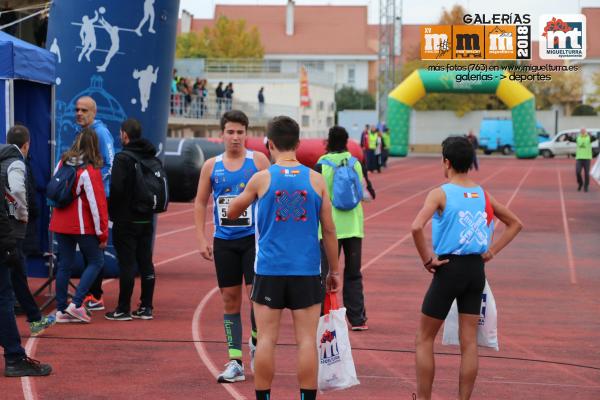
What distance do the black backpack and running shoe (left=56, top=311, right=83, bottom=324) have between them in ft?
3.78

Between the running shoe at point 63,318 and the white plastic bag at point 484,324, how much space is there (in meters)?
4.45

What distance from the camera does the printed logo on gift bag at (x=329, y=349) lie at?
6.77 meters

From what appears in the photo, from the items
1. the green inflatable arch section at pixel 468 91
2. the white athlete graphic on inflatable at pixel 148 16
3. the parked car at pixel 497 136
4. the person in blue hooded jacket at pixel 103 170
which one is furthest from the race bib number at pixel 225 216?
the parked car at pixel 497 136

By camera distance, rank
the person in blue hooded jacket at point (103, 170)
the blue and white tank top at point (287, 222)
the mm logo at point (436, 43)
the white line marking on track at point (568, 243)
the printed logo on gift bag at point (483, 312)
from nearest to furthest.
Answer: the blue and white tank top at point (287, 222) < the printed logo on gift bag at point (483, 312) < the person in blue hooded jacket at point (103, 170) < the white line marking on track at point (568, 243) < the mm logo at point (436, 43)

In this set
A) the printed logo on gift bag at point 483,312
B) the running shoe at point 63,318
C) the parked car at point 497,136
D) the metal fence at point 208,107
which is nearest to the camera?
the printed logo on gift bag at point 483,312

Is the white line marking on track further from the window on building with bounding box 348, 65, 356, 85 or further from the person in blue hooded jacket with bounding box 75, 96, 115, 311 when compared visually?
the window on building with bounding box 348, 65, 356, 85

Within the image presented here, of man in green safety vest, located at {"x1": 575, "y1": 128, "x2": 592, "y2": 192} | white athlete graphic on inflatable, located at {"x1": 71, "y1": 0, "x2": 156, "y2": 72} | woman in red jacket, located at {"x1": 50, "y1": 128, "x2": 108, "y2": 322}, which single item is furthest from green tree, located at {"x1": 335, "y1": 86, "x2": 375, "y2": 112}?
woman in red jacket, located at {"x1": 50, "y1": 128, "x2": 108, "y2": 322}

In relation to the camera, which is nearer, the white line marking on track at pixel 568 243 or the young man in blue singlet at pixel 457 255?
the young man in blue singlet at pixel 457 255

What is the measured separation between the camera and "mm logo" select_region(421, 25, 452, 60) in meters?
25.8

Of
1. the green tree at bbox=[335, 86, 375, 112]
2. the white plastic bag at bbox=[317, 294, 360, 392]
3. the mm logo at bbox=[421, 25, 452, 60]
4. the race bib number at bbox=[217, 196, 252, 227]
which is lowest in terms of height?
the white plastic bag at bbox=[317, 294, 360, 392]

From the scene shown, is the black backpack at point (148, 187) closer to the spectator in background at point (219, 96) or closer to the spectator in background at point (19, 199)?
the spectator in background at point (19, 199)

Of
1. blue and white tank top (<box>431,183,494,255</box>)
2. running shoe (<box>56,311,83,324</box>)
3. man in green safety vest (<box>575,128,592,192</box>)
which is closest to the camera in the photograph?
blue and white tank top (<box>431,183,494,255</box>)

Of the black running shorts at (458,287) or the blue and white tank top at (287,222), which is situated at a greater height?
the blue and white tank top at (287,222)

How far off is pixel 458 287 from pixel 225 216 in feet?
6.09
